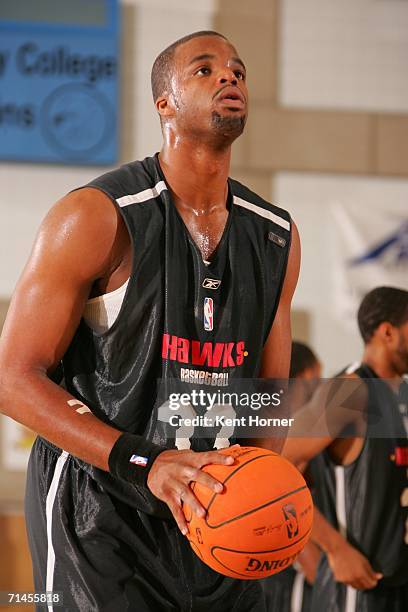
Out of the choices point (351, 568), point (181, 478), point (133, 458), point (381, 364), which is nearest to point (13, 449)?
point (351, 568)

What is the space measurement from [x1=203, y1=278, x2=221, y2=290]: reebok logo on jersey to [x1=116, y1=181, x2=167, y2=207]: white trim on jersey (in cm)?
22

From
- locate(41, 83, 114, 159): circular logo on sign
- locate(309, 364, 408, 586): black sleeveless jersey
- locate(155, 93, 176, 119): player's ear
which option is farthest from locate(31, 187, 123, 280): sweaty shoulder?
locate(41, 83, 114, 159): circular logo on sign

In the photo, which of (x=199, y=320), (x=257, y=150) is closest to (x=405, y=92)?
(x=257, y=150)

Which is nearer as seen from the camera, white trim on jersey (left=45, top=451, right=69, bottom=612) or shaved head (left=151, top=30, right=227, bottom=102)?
white trim on jersey (left=45, top=451, right=69, bottom=612)

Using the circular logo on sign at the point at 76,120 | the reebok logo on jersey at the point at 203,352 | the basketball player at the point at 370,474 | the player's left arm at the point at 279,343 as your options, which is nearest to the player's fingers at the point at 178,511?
the reebok logo on jersey at the point at 203,352

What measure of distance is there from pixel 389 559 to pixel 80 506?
7.05ft

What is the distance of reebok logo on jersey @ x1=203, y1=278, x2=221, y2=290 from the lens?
2145 mm

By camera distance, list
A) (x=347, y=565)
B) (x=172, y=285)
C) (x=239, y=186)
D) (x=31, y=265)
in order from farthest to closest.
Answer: (x=347, y=565) → (x=239, y=186) → (x=172, y=285) → (x=31, y=265)

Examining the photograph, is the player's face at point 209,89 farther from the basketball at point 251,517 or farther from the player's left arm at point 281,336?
the basketball at point 251,517

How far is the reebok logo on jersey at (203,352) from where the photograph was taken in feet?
6.80

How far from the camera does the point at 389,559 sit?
12.7 feet

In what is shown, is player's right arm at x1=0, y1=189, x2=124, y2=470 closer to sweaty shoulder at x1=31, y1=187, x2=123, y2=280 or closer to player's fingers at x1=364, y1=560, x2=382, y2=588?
sweaty shoulder at x1=31, y1=187, x2=123, y2=280

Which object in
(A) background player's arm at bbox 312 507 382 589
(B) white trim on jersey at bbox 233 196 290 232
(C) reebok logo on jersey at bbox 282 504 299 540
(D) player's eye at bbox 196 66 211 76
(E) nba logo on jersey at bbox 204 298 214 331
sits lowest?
(A) background player's arm at bbox 312 507 382 589

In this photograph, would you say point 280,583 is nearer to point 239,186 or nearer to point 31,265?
point 239,186
